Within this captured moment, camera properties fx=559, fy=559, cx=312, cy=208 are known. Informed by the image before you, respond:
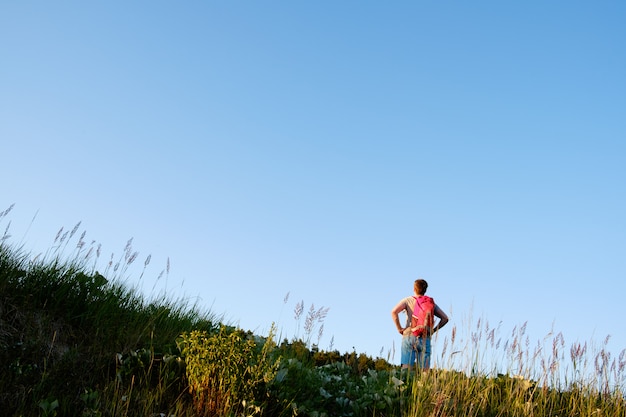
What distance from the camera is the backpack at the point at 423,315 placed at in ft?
31.6

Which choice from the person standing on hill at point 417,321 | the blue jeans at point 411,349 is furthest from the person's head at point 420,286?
the blue jeans at point 411,349

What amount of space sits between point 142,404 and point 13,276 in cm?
304

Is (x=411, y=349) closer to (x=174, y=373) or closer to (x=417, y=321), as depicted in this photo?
(x=417, y=321)

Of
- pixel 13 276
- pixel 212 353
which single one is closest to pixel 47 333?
pixel 13 276

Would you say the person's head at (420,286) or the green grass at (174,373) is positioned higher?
the person's head at (420,286)

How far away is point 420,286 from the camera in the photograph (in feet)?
33.2

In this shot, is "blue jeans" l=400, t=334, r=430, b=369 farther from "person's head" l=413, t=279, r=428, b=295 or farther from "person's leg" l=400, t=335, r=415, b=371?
"person's head" l=413, t=279, r=428, b=295

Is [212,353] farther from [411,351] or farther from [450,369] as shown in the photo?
[411,351]

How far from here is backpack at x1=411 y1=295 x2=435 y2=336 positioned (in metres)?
9.62

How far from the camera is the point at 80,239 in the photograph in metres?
8.48

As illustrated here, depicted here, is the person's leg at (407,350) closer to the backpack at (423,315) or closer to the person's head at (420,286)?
the backpack at (423,315)

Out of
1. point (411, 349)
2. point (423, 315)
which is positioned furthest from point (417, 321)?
point (411, 349)

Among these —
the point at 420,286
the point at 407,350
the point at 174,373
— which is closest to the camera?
the point at 174,373

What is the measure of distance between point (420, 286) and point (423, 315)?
1.99ft
